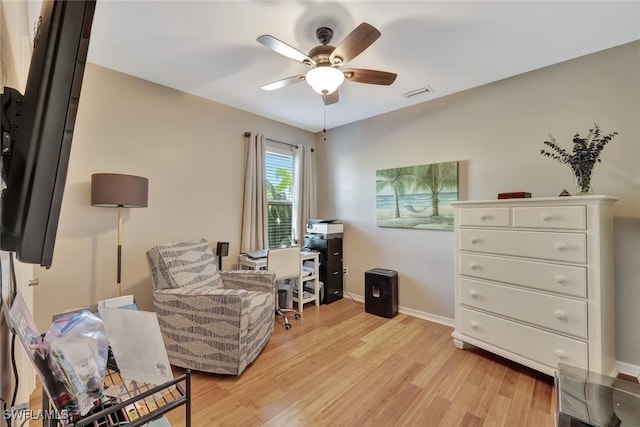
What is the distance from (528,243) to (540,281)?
0.29m

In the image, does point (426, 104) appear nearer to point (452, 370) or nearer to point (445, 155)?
point (445, 155)

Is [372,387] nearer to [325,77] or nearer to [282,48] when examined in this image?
[325,77]

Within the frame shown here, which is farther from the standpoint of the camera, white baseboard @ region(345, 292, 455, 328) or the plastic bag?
white baseboard @ region(345, 292, 455, 328)

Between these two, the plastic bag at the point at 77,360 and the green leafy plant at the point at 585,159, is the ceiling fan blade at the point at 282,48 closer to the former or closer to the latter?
the plastic bag at the point at 77,360

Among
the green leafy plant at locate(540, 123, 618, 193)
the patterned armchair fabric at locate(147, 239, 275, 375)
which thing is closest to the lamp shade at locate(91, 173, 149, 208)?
the patterned armchair fabric at locate(147, 239, 275, 375)

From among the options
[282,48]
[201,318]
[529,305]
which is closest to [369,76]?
[282,48]

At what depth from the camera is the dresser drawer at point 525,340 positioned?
1.87 metres

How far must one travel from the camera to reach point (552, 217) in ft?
6.43

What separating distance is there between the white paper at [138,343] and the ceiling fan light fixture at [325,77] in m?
1.83

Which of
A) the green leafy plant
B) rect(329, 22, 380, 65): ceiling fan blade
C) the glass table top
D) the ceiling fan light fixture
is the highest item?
rect(329, 22, 380, 65): ceiling fan blade

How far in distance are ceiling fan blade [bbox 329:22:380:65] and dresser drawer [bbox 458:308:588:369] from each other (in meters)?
2.33

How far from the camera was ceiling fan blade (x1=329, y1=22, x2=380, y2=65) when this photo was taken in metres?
1.59

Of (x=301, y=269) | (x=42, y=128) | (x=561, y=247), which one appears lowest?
(x=301, y=269)

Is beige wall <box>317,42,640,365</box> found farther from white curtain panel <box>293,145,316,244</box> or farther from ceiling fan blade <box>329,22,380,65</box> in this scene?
ceiling fan blade <box>329,22,380,65</box>
